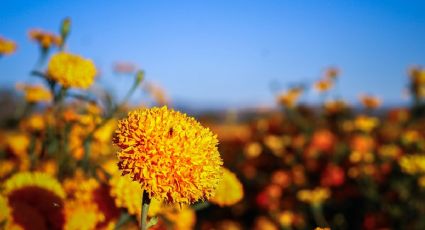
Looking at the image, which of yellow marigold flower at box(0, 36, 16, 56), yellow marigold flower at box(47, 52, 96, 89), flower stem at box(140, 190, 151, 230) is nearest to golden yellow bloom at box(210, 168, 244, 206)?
flower stem at box(140, 190, 151, 230)

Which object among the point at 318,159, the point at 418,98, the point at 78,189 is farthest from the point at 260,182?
the point at 78,189

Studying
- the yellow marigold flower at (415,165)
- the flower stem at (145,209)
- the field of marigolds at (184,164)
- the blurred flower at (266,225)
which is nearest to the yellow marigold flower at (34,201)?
the field of marigolds at (184,164)

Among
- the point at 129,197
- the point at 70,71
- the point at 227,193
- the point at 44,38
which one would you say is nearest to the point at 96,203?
the point at 129,197

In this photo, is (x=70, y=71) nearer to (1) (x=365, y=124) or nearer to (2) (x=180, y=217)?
(2) (x=180, y=217)

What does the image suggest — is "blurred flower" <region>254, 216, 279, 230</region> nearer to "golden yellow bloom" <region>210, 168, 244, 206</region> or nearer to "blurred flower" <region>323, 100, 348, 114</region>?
"blurred flower" <region>323, 100, 348, 114</region>

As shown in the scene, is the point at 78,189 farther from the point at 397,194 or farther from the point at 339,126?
the point at 339,126

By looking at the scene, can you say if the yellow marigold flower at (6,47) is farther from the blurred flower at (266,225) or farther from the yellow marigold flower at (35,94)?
the blurred flower at (266,225)

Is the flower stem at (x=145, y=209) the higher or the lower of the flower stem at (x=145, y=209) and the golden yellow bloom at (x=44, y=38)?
the lower
